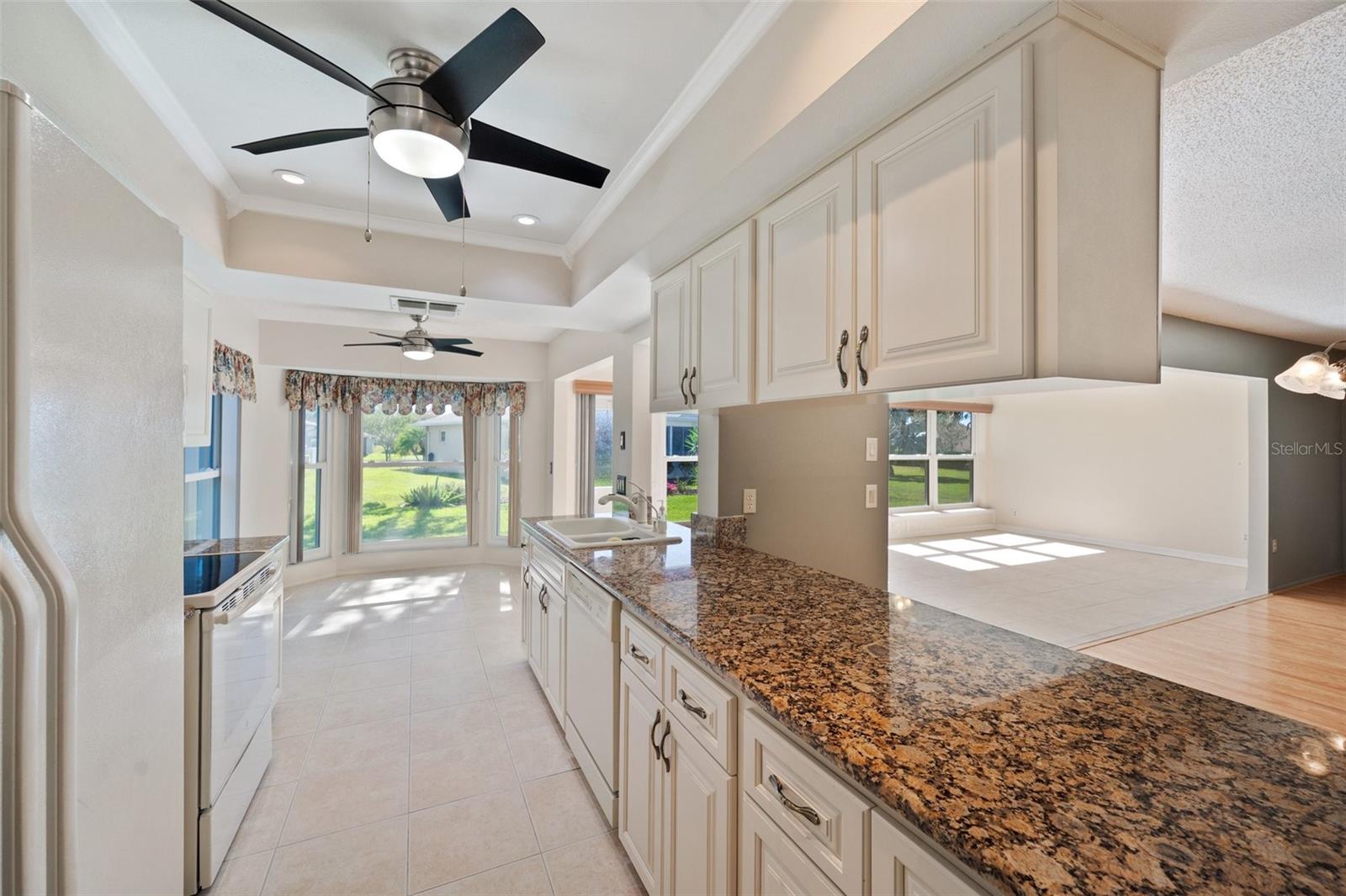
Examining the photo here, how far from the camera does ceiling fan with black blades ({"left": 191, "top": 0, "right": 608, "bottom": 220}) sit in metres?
1.33

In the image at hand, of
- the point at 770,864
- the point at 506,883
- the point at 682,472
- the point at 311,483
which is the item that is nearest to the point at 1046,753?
the point at 770,864

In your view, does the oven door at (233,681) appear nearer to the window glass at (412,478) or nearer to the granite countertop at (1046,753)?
the granite countertop at (1046,753)

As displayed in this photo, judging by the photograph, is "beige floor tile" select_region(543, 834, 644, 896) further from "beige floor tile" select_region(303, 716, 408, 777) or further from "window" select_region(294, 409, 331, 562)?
"window" select_region(294, 409, 331, 562)

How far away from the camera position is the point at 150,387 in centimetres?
107

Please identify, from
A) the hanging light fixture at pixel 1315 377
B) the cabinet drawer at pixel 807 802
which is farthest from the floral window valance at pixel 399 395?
the hanging light fixture at pixel 1315 377

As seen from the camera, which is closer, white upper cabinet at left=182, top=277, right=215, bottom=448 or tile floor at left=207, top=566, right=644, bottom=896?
tile floor at left=207, top=566, right=644, bottom=896

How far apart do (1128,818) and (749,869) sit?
71 centimetres

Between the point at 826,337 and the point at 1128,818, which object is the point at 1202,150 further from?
the point at 1128,818

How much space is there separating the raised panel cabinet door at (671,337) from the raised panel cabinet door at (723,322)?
0.20 feet

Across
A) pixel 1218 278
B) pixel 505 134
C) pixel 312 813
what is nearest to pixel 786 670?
pixel 505 134

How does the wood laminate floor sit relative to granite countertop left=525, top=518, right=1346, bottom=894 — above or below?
below

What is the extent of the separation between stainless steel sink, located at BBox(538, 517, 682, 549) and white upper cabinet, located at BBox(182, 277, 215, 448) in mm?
1636

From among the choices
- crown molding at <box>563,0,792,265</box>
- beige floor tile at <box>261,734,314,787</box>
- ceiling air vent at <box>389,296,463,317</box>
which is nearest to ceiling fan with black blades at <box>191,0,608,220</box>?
crown molding at <box>563,0,792,265</box>

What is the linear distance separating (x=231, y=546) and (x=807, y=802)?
9.29ft
